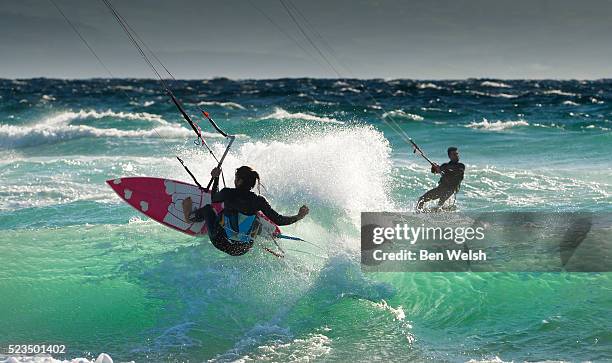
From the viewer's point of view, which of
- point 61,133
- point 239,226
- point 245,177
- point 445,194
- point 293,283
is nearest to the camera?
point 245,177

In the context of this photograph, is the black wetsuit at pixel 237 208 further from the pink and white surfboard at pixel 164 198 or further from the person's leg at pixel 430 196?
the person's leg at pixel 430 196

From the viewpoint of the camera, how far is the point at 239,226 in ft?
24.1

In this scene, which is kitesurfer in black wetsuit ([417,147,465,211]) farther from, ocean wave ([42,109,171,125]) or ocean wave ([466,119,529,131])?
ocean wave ([42,109,171,125])

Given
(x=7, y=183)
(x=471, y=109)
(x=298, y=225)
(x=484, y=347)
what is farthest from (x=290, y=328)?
(x=471, y=109)

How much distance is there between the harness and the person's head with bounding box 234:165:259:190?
42cm

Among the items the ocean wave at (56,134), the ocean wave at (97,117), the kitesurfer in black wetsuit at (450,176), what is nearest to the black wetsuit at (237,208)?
Answer: the kitesurfer in black wetsuit at (450,176)

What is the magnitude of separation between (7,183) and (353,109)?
84.3 ft

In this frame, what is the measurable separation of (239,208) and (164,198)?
2332 millimetres

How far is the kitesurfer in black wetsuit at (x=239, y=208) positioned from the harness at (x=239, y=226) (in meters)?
0.05

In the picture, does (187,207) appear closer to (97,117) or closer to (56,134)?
(56,134)

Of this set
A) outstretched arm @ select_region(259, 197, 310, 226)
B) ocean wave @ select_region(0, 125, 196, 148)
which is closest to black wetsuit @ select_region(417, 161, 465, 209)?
outstretched arm @ select_region(259, 197, 310, 226)

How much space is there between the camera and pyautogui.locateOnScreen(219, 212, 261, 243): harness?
7.29 meters

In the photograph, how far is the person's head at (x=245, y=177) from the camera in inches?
273

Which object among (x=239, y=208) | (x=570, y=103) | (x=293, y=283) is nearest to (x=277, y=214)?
(x=239, y=208)
